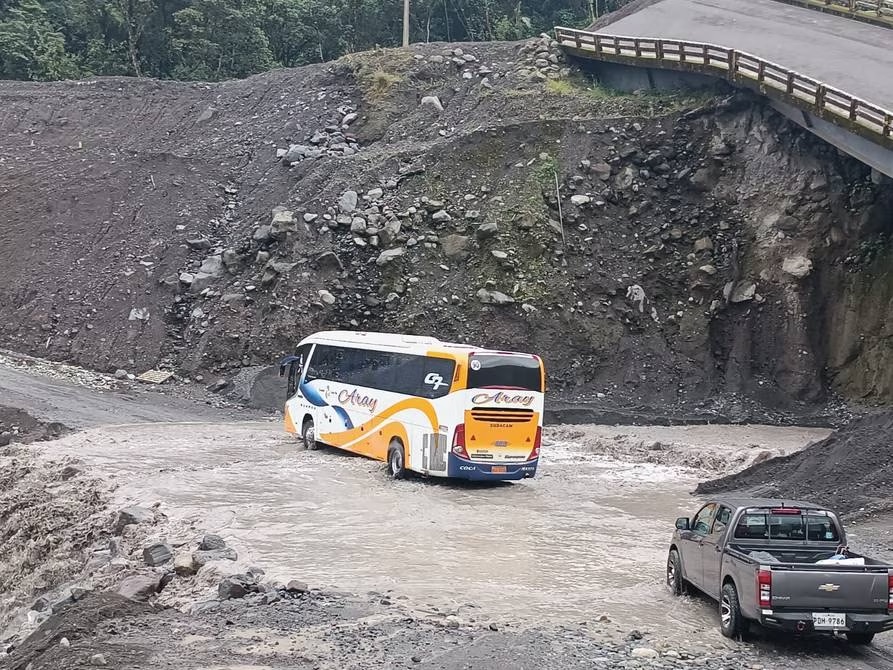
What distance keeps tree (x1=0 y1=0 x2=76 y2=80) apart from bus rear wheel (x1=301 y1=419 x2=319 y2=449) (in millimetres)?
38570

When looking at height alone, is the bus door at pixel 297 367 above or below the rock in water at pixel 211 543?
above

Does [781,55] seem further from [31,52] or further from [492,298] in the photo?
[31,52]

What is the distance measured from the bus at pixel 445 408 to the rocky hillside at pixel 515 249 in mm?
11517

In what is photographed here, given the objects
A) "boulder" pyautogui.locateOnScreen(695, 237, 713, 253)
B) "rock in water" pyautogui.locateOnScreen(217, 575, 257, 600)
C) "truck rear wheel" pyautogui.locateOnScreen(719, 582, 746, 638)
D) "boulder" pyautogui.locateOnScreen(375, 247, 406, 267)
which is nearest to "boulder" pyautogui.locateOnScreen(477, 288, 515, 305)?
"boulder" pyautogui.locateOnScreen(375, 247, 406, 267)

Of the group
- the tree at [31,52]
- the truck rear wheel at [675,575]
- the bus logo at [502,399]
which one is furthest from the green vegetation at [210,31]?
the truck rear wheel at [675,575]

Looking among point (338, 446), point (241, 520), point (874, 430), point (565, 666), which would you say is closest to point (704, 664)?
point (565, 666)

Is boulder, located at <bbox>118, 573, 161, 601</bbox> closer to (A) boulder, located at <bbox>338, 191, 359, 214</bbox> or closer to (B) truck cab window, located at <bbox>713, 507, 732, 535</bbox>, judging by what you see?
(B) truck cab window, located at <bbox>713, 507, 732, 535</bbox>

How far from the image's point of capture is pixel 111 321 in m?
37.5

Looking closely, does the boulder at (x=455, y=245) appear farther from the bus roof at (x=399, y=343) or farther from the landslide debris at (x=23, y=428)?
the landslide debris at (x=23, y=428)

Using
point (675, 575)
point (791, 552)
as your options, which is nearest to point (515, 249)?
point (675, 575)

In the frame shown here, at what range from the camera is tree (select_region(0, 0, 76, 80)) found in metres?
56.4

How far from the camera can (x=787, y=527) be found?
11.9 meters

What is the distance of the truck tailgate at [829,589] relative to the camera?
1023cm

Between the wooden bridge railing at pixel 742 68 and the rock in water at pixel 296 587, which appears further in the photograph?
the wooden bridge railing at pixel 742 68
